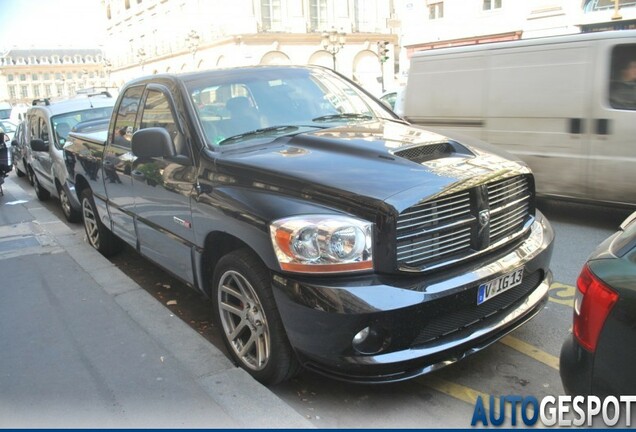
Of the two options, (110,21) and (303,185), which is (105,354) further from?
(110,21)

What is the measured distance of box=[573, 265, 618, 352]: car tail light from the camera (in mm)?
2135

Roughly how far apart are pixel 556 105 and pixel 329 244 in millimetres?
4643

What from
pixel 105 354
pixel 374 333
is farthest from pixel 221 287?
pixel 374 333

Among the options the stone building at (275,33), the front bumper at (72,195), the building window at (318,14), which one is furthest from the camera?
the building window at (318,14)

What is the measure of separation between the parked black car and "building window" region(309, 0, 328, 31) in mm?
49735

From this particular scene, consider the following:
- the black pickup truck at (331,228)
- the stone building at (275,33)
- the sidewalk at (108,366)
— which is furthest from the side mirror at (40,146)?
the stone building at (275,33)

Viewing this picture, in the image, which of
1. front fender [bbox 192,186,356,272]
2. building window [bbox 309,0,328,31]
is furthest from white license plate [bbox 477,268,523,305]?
building window [bbox 309,0,328,31]

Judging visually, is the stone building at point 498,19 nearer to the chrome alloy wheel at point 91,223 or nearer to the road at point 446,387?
the chrome alloy wheel at point 91,223

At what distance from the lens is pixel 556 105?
6.32 meters

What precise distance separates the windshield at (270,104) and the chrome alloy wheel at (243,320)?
0.97 meters

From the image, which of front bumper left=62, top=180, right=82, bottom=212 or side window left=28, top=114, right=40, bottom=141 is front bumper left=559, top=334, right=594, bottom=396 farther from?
side window left=28, top=114, right=40, bottom=141

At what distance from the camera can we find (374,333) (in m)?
2.72

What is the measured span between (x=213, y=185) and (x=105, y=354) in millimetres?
1336

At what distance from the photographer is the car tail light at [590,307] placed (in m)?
2.13
